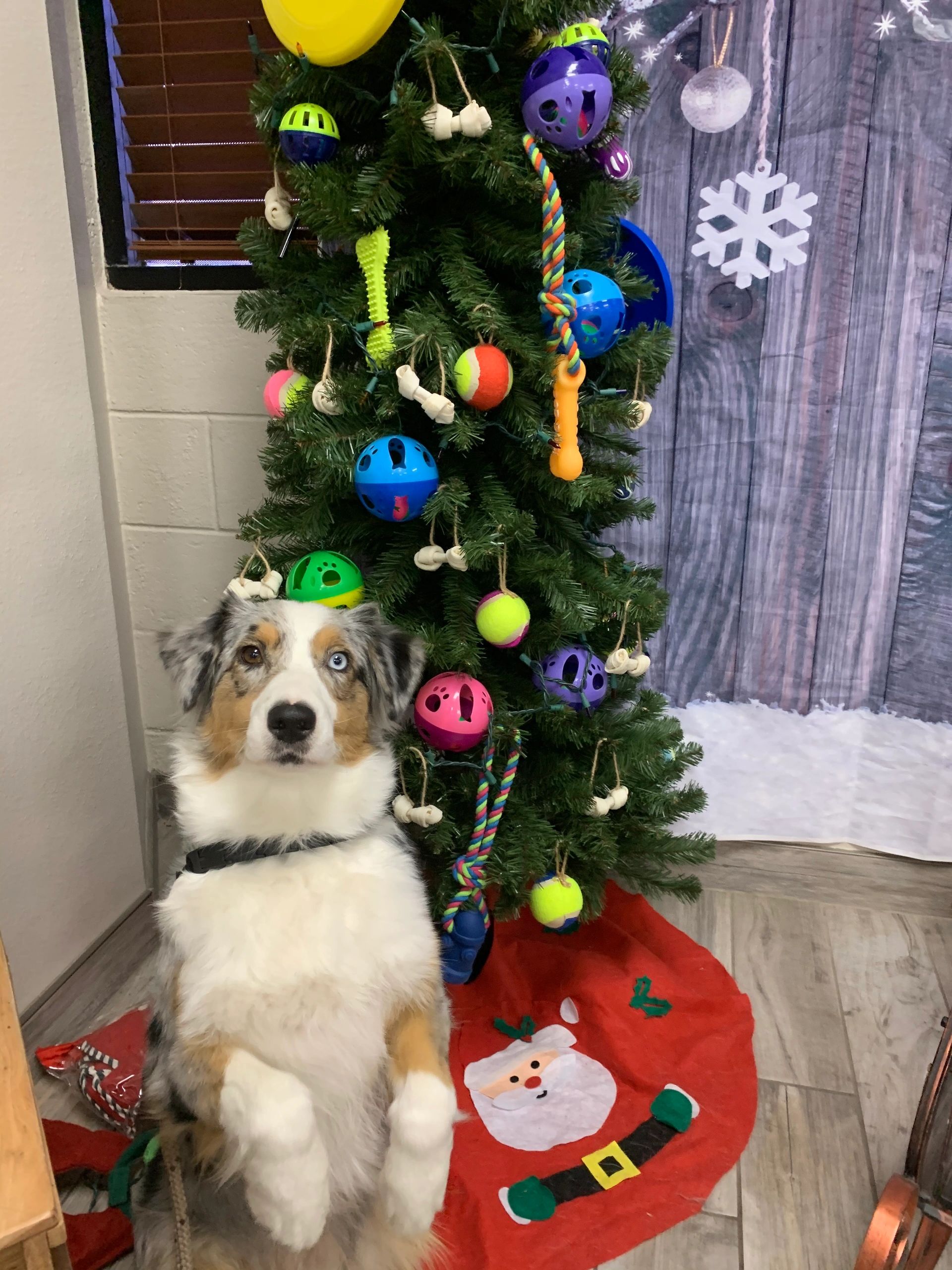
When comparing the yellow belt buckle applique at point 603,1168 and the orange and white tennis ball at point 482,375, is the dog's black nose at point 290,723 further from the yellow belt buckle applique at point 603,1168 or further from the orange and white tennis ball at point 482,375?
the yellow belt buckle applique at point 603,1168

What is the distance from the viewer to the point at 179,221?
7.25ft

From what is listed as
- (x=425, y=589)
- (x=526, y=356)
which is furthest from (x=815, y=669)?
(x=526, y=356)

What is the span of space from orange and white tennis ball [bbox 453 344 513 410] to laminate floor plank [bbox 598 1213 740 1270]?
4.84 feet

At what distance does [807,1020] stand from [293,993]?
52.6 inches

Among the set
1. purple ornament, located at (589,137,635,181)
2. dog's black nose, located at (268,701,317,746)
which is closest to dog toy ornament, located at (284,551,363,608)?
dog's black nose, located at (268,701,317,746)

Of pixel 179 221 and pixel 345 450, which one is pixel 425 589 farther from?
pixel 179 221

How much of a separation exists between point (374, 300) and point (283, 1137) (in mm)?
1269

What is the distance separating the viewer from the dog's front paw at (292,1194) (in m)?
1.12

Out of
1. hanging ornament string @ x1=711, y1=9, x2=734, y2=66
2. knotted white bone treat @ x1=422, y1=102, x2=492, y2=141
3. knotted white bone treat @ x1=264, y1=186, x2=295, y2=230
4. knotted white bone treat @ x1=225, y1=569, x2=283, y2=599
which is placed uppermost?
hanging ornament string @ x1=711, y1=9, x2=734, y2=66

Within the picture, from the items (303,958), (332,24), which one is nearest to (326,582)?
(303,958)

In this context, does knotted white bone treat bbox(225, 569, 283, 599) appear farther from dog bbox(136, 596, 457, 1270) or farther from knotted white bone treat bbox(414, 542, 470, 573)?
knotted white bone treat bbox(414, 542, 470, 573)

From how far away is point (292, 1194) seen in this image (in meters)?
1.12

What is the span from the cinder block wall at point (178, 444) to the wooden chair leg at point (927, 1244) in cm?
175

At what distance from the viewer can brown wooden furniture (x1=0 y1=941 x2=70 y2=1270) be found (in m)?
0.81
